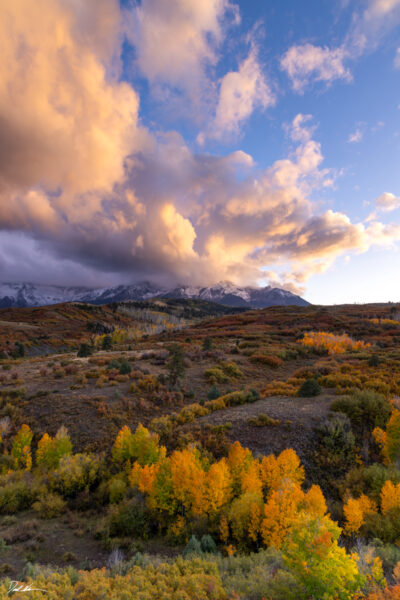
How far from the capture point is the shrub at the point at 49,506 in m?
10.1

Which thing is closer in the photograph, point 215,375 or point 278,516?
point 278,516

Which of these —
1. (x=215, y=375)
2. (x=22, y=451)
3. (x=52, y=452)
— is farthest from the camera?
(x=215, y=375)

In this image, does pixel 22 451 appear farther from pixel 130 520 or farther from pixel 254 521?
pixel 254 521

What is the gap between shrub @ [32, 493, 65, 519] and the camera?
33.2 feet

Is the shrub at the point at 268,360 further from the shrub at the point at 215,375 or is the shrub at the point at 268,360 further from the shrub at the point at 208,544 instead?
the shrub at the point at 208,544

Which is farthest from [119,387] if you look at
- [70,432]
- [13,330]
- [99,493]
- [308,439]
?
[13,330]

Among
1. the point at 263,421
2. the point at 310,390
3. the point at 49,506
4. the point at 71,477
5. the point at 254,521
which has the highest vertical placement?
the point at 310,390

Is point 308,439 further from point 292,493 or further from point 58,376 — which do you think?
point 58,376

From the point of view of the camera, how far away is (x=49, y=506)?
33.8ft

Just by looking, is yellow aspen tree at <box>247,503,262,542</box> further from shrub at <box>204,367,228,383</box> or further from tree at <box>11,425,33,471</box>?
shrub at <box>204,367,228,383</box>

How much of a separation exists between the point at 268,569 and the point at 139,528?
5.41 metres

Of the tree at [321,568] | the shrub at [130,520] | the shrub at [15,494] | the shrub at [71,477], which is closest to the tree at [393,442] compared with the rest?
the tree at [321,568]

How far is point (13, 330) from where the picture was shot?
9462cm

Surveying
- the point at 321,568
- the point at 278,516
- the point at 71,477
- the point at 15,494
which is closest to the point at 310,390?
the point at 278,516
